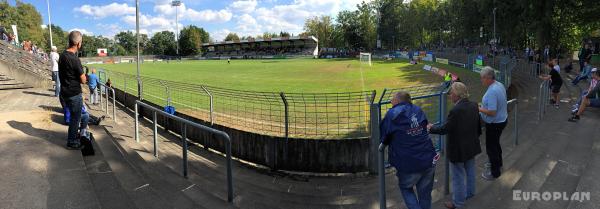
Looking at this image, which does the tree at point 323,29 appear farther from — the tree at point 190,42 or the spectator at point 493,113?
the spectator at point 493,113

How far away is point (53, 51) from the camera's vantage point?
13164mm

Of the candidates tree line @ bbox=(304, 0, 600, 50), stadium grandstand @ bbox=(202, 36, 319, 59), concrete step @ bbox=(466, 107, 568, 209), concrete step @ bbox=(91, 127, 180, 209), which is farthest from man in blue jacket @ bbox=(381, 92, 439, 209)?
stadium grandstand @ bbox=(202, 36, 319, 59)

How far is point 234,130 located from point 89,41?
168664 millimetres

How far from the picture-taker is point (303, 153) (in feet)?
28.2

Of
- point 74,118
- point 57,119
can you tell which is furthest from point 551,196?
point 57,119

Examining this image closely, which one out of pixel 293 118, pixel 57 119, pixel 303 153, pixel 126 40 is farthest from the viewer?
pixel 126 40

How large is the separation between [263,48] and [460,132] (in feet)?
393

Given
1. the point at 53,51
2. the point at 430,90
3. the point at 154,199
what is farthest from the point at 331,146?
the point at 53,51

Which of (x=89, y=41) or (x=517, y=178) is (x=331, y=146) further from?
(x=89, y=41)

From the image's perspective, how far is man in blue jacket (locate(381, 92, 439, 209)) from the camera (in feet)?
13.8

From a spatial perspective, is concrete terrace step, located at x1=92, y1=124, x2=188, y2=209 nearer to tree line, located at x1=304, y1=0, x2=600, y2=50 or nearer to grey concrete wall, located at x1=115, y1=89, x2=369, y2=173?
grey concrete wall, located at x1=115, y1=89, x2=369, y2=173

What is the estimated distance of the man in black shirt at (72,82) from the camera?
19.2 feet

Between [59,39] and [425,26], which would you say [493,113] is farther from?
Result: [59,39]

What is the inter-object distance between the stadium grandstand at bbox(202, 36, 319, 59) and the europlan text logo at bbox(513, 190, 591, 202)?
321 feet
